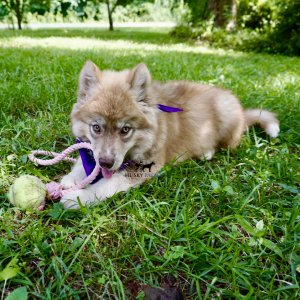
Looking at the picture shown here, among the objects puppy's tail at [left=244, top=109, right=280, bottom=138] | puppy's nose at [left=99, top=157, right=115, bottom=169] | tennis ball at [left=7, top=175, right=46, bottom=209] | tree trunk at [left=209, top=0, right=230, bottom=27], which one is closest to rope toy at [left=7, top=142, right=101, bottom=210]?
tennis ball at [left=7, top=175, right=46, bottom=209]

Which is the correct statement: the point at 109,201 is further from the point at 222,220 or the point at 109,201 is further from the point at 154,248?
the point at 222,220

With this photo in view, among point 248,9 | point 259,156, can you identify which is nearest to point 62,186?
point 259,156

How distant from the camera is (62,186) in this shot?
7.98 feet

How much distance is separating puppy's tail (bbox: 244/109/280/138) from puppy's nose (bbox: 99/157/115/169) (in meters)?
1.87

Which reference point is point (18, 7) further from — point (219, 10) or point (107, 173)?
point (107, 173)

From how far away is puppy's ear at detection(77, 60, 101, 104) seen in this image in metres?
2.61

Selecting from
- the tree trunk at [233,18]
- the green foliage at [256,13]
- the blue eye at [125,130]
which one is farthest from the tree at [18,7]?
the blue eye at [125,130]

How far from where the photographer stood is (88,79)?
263 centimetres

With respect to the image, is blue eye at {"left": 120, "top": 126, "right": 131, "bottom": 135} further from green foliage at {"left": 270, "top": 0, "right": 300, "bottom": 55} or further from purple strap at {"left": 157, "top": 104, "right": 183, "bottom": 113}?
green foliage at {"left": 270, "top": 0, "right": 300, "bottom": 55}

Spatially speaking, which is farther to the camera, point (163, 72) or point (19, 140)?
point (163, 72)

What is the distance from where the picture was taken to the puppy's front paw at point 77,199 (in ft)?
7.35

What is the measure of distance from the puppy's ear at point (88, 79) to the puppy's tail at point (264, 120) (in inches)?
72.7

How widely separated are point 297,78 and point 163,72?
237cm

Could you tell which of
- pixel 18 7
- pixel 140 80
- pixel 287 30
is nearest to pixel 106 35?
pixel 18 7
